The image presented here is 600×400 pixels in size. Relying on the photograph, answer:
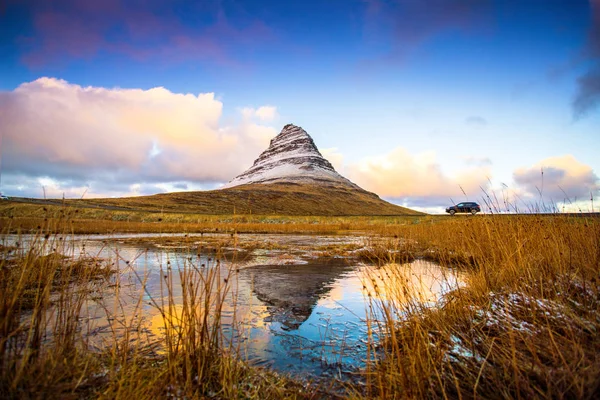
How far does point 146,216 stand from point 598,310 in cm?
4113

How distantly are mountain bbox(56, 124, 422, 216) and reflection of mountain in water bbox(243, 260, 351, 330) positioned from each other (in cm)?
2145

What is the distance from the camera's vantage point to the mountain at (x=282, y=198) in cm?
6327

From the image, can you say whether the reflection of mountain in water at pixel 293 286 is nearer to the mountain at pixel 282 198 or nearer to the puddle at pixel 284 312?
the puddle at pixel 284 312

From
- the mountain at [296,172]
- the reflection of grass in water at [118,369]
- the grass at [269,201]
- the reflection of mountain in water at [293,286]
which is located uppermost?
the mountain at [296,172]

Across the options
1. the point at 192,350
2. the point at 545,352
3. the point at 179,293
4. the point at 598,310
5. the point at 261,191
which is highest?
the point at 261,191

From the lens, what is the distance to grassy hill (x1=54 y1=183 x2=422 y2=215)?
6456 centimetres

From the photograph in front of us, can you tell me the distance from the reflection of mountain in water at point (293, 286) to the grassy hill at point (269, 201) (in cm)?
4936

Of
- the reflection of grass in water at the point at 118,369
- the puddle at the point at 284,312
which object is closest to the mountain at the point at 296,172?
the puddle at the point at 284,312

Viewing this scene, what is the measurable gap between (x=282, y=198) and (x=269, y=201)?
7.12 m

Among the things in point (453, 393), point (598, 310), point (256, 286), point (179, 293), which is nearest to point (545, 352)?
point (453, 393)

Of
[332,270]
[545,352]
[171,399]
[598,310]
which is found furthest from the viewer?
[332,270]

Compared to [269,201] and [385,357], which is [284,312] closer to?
[385,357]

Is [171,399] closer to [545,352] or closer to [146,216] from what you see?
[545,352]

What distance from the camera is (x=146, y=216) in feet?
125
